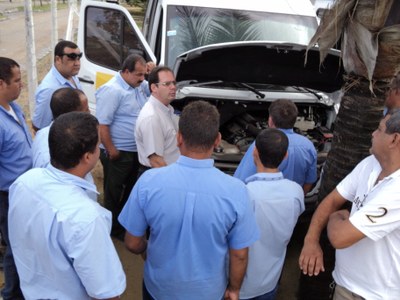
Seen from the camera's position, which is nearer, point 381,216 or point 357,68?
point 381,216

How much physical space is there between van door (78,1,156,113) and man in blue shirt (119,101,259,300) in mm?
2911

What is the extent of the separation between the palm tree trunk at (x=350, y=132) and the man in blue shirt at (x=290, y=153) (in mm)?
173

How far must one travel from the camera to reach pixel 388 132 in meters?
1.74

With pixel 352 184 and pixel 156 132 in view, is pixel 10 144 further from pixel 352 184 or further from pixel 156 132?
pixel 352 184

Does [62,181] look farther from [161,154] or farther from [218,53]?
[218,53]

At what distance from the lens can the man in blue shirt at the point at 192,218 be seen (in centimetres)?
178

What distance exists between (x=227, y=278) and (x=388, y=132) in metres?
1.08

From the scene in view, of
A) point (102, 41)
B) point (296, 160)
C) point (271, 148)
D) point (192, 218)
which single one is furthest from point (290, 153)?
point (102, 41)

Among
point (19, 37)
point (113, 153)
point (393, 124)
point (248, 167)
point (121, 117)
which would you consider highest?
point (393, 124)

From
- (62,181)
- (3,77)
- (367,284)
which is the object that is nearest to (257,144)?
(367,284)

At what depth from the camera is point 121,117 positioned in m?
3.58

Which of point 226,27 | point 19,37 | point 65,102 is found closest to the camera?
point 65,102

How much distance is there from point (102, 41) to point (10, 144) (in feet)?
8.59

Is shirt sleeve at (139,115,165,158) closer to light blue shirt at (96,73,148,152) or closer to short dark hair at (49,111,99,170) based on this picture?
light blue shirt at (96,73,148,152)
